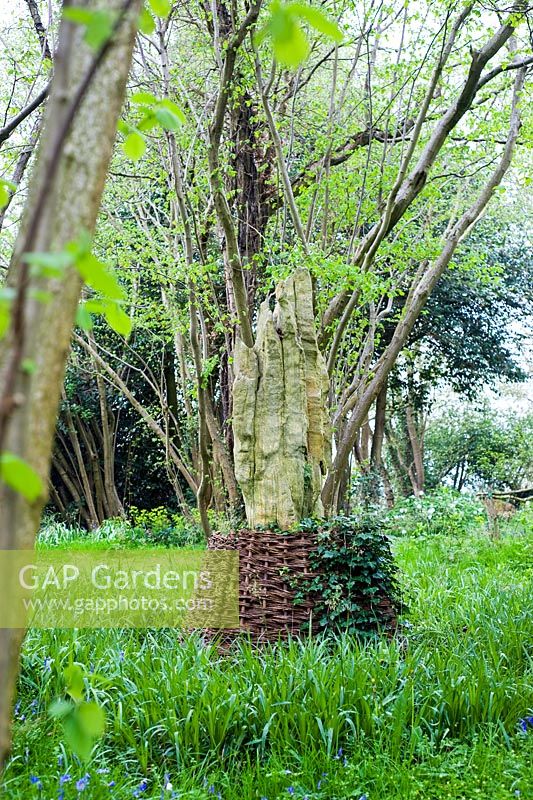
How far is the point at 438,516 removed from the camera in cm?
1023

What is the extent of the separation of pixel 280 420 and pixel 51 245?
3756mm

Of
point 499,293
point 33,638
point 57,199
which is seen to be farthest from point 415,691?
point 499,293

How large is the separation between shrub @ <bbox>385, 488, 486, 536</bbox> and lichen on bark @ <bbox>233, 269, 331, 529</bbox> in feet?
17.4

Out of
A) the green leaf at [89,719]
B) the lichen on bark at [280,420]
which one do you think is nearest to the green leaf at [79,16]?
the green leaf at [89,719]

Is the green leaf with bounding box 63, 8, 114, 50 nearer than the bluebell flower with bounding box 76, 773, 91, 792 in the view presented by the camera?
Yes

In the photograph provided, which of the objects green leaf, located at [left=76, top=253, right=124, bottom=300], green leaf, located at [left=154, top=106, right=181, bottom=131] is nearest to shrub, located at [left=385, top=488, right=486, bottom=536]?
green leaf, located at [left=154, top=106, right=181, bottom=131]

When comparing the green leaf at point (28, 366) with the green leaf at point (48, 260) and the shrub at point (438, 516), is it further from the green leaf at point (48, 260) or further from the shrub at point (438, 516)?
the shrub at point (438, 516)

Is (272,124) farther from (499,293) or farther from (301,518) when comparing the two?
(499,293)

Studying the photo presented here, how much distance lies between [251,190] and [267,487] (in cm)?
320

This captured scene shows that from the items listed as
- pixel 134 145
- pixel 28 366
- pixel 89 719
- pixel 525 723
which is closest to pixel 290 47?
pixel 28 366

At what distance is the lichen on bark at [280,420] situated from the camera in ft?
14.1

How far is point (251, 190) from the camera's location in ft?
20.9

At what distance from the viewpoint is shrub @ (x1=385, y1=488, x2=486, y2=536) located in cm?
969

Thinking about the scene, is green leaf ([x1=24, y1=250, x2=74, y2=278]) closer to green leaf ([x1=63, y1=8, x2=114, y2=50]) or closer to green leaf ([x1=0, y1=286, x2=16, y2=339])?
green leaf ([x1=0, y1=286, x2=16, y2=339])
